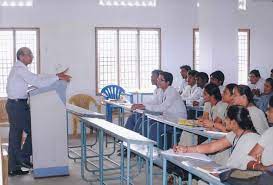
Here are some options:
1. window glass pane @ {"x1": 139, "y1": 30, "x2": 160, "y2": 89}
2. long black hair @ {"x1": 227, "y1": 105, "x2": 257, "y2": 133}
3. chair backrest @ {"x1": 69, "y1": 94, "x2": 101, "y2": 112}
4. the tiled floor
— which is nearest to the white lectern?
the tiled floor

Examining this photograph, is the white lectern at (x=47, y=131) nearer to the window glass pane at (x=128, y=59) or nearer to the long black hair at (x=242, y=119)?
the long black hair at (x=242, y=119)

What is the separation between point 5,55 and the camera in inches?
363

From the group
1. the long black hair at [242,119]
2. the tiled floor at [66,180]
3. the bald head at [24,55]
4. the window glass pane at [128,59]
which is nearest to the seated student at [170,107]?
the tiled floor at [66,180]

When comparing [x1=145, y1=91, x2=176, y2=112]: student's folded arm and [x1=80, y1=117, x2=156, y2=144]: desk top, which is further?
[x1=145, y1=91, x2=176, y2=112]: student's folded arm

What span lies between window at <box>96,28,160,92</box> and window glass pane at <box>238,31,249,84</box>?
2.10 meters

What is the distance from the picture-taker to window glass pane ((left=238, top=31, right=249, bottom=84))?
35.7ft

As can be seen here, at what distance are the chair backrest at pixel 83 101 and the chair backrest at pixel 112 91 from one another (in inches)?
10.2

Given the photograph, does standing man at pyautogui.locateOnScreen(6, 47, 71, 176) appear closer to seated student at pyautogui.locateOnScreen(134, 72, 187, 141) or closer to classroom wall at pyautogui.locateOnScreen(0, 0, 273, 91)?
seated student at pyautogui.locateOnScreen(134, 72, 187, 141)

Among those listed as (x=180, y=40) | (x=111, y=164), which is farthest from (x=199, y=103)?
(x=180, y=40)

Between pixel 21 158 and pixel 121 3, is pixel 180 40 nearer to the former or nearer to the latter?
pixel 121 3

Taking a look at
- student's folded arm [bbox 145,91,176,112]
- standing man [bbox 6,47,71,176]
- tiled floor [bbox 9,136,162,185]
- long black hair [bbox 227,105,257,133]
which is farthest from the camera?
student's folded arm [bbox 145,91,176,112]

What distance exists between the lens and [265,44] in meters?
10.9

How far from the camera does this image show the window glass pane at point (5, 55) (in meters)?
9.19

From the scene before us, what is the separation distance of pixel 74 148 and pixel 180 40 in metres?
3.69
